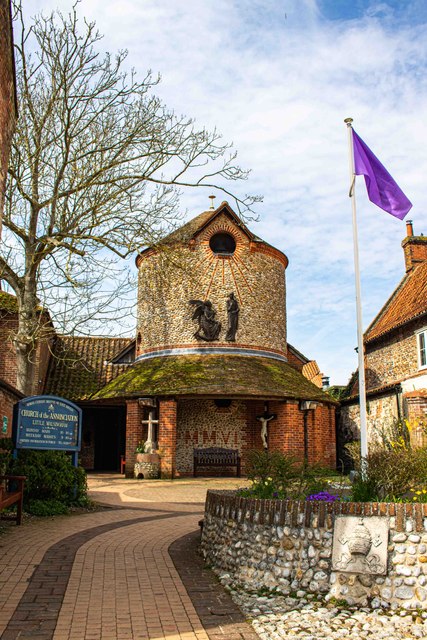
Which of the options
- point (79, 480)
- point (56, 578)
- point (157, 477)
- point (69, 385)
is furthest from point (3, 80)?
point (69, 385)

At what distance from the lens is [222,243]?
2505 centimetres

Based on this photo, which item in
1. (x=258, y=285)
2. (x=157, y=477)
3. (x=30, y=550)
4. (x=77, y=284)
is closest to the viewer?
(x=30, y=550)

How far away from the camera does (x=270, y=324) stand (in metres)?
24.8

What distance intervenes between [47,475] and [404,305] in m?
17.6

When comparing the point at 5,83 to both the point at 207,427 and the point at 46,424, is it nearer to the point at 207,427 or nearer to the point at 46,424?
the point at 46,424

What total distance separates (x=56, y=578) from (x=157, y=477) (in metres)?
14.2

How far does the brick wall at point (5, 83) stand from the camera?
748 centimetres

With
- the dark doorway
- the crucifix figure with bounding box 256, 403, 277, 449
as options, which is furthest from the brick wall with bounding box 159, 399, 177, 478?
the dark doorway

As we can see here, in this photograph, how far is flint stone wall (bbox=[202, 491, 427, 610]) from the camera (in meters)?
5.66

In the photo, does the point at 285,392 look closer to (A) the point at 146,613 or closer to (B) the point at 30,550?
(B) the point at 30,550

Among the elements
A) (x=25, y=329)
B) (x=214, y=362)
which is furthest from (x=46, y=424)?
(x=214, y=362)

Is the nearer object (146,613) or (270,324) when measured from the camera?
(146,613)

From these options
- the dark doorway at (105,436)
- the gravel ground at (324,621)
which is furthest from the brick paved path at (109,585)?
the dark doorway at (105,436)

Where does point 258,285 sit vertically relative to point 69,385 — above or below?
above
